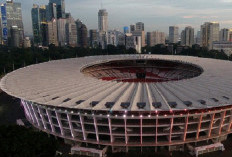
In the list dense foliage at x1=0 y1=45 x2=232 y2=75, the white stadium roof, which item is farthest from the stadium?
dense foliage at x1=0 y1=45 x2=232 y2=75

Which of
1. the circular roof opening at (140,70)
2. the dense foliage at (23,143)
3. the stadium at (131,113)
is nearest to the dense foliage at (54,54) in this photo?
the circular roof opening at (140,70)

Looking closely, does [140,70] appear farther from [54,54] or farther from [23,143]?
[23,143]

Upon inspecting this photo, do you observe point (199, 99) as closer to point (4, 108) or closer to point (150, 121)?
point (150, 121)

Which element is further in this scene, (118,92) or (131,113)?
(118,92)

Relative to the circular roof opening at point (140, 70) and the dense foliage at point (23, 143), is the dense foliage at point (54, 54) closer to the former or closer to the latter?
the circular roof opening at point (140, 70)

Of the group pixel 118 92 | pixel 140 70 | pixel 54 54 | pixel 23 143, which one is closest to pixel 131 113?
pixel 118 92

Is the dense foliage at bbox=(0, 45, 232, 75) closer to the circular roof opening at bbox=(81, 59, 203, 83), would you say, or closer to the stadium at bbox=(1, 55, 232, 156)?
the circular roof opening at bbox=(81, 59, 203, 83)
